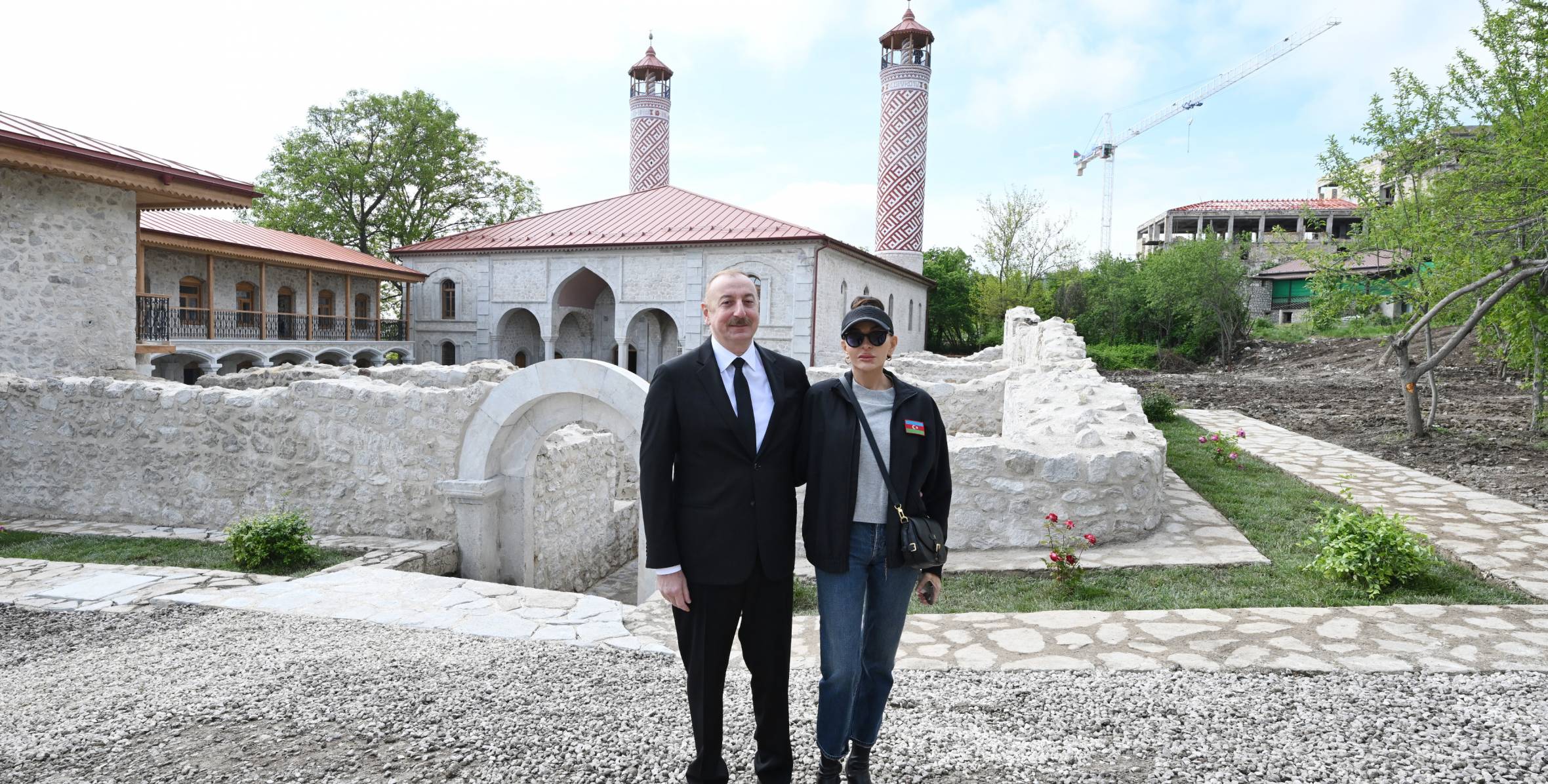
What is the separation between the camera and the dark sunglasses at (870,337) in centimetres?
248

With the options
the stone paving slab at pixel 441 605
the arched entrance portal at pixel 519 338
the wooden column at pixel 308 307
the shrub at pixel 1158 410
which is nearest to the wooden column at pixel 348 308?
the wooden column at pixel 308 307

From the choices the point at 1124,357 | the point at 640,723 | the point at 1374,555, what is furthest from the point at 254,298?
the point at 1124,357

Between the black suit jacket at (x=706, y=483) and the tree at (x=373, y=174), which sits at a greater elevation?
the tree at (x=373, y=174)

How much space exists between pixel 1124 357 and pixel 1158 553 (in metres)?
27.1

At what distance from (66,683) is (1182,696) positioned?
4968 mm

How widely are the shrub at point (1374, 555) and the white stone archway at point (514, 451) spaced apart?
4.53 meters

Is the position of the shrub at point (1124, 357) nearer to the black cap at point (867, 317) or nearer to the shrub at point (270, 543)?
the shrub at point (270, 543)

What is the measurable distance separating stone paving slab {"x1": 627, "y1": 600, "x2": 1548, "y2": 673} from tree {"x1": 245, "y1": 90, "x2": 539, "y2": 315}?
31230 mm

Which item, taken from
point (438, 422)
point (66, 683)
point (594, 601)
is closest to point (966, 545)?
point (594, 601)

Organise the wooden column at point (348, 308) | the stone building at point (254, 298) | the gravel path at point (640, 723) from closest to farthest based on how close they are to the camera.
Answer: the gravel path at point (640, 723), the stone building at point (254, 298), the wooden column at point (348, 308)

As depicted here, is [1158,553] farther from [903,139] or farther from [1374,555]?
[903,139]

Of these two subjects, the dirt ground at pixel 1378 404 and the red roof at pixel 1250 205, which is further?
the red roof at pixel 1250 205

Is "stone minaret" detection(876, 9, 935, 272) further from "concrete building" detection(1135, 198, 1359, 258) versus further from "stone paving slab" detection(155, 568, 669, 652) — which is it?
"concrete building" detection(1135, 198, 1359, 258)

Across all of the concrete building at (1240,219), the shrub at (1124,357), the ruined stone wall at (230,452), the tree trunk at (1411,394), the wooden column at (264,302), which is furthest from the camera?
the concrete building at (1240,219)
